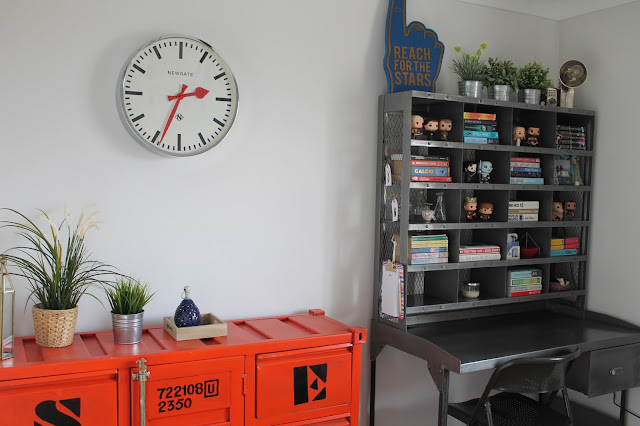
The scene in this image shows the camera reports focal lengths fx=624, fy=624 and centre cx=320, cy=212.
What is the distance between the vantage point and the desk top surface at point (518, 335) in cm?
279

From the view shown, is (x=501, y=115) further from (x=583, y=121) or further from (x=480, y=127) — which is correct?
(x=583, y=121)

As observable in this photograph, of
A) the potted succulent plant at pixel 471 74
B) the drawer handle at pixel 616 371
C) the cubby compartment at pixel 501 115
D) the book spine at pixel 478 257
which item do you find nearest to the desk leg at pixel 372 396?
Result: the book spine at pixel 478 257

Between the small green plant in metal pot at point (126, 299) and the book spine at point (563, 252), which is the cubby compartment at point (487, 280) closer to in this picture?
the book spine at point (563, 252)

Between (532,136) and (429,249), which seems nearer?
(429,249)

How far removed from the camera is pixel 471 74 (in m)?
3.29

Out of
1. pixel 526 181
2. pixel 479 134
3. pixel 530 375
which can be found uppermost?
pixel 479 134

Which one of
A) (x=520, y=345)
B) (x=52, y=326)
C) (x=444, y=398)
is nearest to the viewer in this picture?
(x=52, y=326)

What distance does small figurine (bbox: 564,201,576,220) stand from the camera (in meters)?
3.65

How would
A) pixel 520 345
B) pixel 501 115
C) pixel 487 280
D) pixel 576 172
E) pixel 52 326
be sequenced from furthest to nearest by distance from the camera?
pixel 576 172 < pixel 487 280 < pixel 501 115 < pixel 520 345 < pixel 52 326

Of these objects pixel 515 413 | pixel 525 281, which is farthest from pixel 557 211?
pixel 515 413

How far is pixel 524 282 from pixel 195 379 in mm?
1977

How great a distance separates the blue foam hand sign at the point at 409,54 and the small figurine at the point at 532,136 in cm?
60

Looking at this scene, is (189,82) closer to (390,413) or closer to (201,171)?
(201,171)

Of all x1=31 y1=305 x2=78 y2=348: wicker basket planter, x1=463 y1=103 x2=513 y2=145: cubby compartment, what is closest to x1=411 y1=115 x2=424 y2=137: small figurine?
x1=463 y1=103 x2=513 y2=145: cubby compartment
